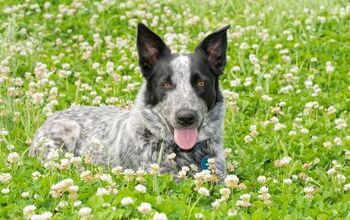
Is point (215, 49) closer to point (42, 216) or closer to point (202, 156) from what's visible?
point (202, 156)

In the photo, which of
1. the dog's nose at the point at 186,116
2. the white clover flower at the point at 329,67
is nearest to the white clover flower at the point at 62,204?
the dog's nose at the point at 186,116

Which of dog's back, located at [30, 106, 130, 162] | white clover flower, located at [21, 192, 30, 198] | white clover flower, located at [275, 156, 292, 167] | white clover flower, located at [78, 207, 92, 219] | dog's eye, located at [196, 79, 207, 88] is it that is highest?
dog's eye, located at [196, 79, 207, 88]

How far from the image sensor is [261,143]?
10.9 meters

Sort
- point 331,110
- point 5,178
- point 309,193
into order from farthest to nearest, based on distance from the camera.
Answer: point 331,110
point 309,193
point 5,178

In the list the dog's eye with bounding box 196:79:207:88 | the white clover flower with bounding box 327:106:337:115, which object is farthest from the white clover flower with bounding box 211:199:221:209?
the white clover flower with bounding box 327:106:337:115

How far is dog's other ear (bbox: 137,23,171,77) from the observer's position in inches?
379

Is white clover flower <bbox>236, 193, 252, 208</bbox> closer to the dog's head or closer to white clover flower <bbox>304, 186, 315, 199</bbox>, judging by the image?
white clover flower <bbox>304, 186, 315, 199</bbox>

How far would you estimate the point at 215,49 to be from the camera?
32.3ft

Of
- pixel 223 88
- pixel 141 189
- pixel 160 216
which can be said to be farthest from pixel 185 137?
pixel 223 88

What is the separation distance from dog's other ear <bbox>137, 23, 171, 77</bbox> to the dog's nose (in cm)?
94

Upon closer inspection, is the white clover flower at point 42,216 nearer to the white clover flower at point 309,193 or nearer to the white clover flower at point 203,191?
the white clover flower at point 203,191

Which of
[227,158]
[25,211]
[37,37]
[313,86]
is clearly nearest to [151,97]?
[227,158]

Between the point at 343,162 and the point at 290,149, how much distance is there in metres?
0.78

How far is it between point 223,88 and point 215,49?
360 cm
